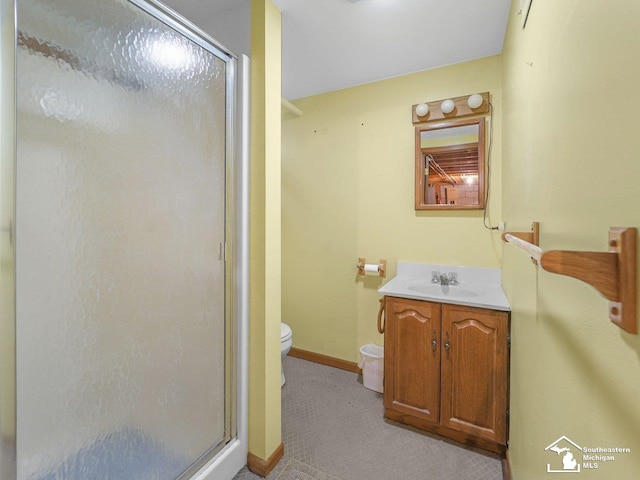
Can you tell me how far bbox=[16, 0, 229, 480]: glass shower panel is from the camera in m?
0.89

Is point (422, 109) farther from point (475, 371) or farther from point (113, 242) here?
point (113, 242)

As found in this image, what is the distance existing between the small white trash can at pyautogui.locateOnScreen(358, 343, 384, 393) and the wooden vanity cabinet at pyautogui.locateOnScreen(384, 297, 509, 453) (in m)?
0.34

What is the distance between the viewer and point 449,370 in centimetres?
173

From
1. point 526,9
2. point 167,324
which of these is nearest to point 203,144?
point 167,324

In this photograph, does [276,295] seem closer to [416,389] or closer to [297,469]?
[297,469]

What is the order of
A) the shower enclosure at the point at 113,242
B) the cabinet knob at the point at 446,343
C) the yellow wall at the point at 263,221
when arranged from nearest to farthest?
the shower enclosure at the point at 113,242
the yellow wall at the point at 263,221
the cabinet knob at the point at 446,343

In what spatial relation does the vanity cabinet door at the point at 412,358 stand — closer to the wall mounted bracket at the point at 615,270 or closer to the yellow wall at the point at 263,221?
the yellow wall at the point at 263,221

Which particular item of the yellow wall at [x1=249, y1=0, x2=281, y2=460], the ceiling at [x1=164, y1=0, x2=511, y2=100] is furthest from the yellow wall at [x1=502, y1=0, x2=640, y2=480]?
the yellow wall at [x1=249, y1=0, x2=281, y2=460]

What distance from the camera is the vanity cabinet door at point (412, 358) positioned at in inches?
69.6

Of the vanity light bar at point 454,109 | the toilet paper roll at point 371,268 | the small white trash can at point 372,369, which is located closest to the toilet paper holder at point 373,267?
the toilet paper roll at point 371,268

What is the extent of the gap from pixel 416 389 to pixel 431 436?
0.29 metres

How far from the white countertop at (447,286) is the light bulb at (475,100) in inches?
45.2

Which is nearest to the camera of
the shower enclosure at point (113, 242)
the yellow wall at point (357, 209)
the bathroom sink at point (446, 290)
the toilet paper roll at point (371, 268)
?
the shower enclosure at point (113, 242)

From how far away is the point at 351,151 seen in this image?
2555 mm
